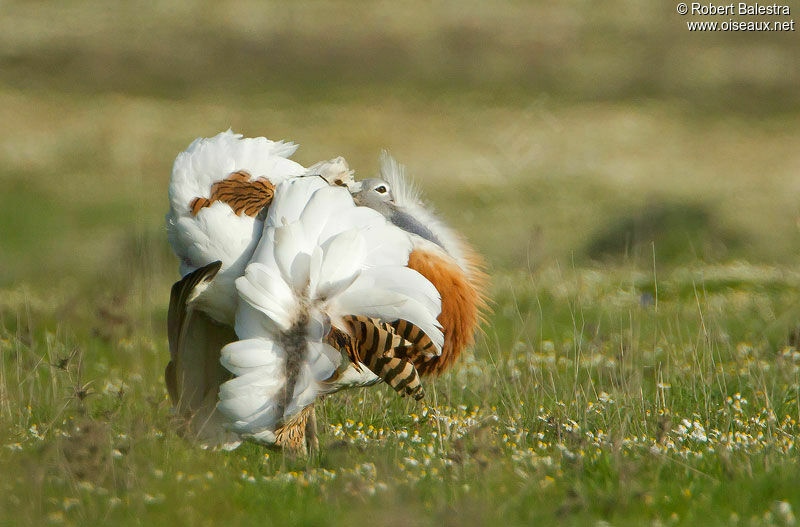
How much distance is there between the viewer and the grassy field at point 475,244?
3.32m

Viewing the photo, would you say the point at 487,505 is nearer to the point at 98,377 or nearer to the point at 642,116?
the point at 98,377

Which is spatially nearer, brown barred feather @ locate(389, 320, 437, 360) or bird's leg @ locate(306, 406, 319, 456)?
brown barred feather @ locate(389, 320, 437, 360)

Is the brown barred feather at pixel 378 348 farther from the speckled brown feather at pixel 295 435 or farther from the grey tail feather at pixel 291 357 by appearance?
the speckled brown feather at pixel 295 435

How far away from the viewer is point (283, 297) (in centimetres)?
364

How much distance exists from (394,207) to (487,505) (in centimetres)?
196

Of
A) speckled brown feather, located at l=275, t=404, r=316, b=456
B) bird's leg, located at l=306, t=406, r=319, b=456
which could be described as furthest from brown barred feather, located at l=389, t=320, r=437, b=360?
bird's leg, located at l=306, t=406, r=319, b=456

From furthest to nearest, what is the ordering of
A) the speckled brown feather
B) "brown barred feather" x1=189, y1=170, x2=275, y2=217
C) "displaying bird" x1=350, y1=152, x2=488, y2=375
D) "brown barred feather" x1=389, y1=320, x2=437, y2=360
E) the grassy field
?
"displaying bird" x1=350, y1=152, x2=488, y2=375 → "brown barred feather" x1=189, y1=170, x2=275, y2=217 → "brown barred feather" x1=389, y1=320, x2=437, y2=360 → the speckled brown feather → the grassy field

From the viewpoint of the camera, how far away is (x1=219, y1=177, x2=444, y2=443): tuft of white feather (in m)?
3.63

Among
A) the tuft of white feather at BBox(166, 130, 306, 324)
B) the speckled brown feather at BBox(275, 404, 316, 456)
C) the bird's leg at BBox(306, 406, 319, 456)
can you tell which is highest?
the tuft of white feather at BBox(166, 130, 306, 324)

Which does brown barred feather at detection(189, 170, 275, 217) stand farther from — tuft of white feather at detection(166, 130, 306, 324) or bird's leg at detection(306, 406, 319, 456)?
bird's leg at detection(306, 406, 319, 456)

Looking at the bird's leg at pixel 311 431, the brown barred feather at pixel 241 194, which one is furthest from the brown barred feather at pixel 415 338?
the brown barred feather at pixel 241 194

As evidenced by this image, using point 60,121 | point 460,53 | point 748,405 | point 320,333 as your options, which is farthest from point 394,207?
point 460,53

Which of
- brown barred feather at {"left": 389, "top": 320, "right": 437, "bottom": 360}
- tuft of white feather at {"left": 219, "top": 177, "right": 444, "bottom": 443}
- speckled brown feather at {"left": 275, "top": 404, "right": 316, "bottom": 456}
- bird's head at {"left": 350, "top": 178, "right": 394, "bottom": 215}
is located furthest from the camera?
bird's head at {"left": 350, "top": 178, "right": 394, "bottom": 215}

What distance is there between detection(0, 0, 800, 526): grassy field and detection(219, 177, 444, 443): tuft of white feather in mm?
274
